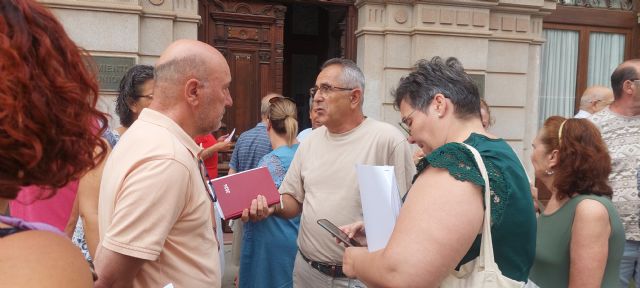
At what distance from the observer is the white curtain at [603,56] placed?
320 inches

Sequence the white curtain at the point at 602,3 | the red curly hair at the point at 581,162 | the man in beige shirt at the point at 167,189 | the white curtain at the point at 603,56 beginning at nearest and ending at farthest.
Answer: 1. the man in beige shirt at the point at 167,189
2. the red curly hair at the point at 581,162
3. the white curtain at the point at 602,3
4. the white curtain at the point at 603,56

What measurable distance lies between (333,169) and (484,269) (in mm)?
1499

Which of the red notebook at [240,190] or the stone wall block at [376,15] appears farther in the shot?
the stone wall block at [376,15]

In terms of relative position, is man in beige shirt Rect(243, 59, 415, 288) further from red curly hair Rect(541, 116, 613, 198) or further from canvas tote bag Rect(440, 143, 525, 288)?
canvas tote bag Rect(440, 143, 525, 288)

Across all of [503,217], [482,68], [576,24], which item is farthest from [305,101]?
[503,217]

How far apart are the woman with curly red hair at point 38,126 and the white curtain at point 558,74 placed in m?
8.04

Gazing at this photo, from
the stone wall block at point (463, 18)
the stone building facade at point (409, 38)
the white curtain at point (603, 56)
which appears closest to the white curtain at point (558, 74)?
the white curtain at point (603, 56)

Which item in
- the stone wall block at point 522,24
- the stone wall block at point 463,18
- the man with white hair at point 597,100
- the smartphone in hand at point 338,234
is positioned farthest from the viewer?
the stone wall block at point 522,24

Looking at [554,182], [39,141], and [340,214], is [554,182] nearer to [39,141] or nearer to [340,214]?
[340,214]

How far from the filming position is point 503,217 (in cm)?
162

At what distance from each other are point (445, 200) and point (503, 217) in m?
0.26

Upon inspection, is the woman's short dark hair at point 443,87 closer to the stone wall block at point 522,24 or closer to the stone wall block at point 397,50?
the stone wall block at point 397,50

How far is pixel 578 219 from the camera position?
2275mm

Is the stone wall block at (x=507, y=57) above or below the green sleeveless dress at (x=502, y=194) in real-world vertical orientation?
above
